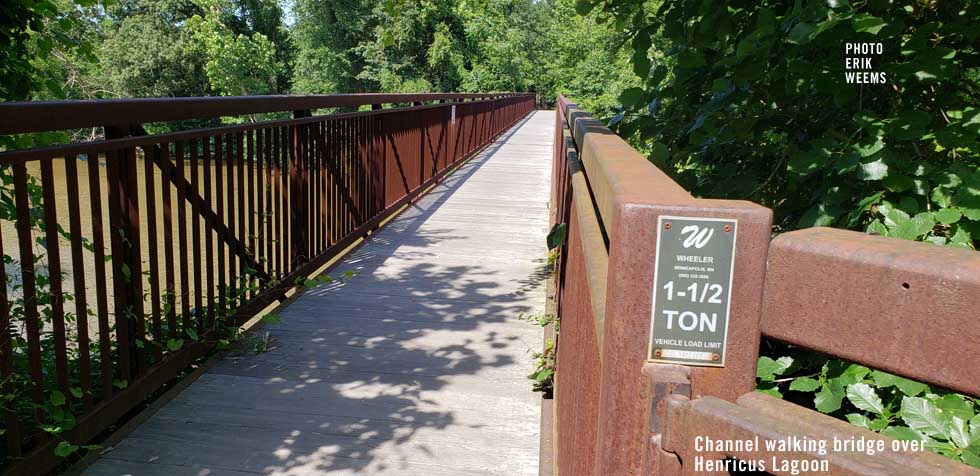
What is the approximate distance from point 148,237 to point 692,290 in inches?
124

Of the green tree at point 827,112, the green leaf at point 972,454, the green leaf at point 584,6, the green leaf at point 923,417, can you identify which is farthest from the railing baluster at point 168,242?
the green leaf at point 972,454

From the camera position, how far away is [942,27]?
7.68ft

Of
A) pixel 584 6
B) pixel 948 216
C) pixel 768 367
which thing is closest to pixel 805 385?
pixel 768 367

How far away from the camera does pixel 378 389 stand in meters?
3.87

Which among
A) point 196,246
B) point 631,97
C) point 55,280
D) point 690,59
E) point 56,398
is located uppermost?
point 690,59

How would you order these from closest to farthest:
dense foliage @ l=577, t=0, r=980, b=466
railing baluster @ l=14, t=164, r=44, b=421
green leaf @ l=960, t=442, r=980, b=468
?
green leaf @ l=960, t=442, r=980, b=468 < dense foliage @ l=577, t=0, r=980, b=466 < railing baluster @ l=14, t=164, r=44, b=421

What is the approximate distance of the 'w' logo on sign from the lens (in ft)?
3.08

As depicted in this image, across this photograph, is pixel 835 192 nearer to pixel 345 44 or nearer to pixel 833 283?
pixel 833 283

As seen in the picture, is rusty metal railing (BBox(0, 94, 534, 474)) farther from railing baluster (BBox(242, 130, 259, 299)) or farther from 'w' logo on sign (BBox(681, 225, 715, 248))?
'w' logo on sign (BBox(681, 225, 715, 248))

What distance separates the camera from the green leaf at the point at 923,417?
158 cm

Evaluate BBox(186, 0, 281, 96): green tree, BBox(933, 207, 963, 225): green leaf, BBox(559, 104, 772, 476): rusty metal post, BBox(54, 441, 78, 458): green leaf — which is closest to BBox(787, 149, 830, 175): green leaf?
BBox(933, 207, 963, 225): green leaf

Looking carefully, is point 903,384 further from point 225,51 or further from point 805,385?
point 225,51

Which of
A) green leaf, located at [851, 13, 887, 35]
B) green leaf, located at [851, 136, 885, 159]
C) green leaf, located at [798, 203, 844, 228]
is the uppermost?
green leaf, located at [851, 13, 887, 35]

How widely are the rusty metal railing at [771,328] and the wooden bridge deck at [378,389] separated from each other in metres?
2.24
